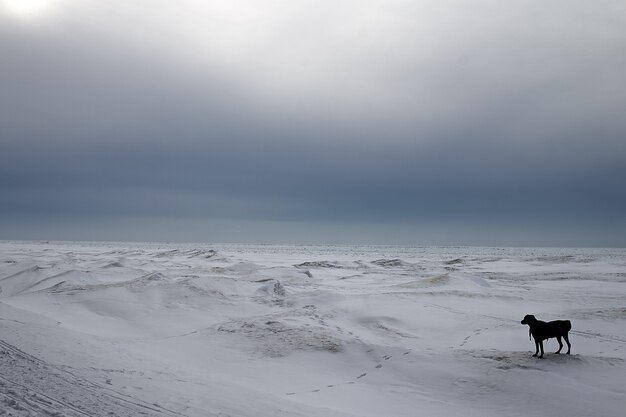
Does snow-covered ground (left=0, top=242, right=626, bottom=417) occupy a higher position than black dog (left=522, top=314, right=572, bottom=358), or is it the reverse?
black dog (left=522, top=314, right=572, bottom=358)

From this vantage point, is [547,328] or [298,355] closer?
[547,328]

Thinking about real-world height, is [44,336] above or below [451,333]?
above

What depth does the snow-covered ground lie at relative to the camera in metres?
5.71

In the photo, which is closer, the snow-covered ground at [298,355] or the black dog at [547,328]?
the snow-covered ground at [298,355]

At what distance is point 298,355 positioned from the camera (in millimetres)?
9406

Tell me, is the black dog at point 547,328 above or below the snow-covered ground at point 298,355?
above

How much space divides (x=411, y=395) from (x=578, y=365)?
11.1ft

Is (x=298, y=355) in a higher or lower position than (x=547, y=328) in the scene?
lower

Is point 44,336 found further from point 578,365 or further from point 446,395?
point 578,365

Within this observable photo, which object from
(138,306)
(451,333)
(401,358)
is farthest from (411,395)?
(138,306)

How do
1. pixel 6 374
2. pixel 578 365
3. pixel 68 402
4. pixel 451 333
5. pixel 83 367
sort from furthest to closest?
pixel 451 333 < pixel 578 365 < pixel 83 367 < pixel 6 374 < pixel 68 402

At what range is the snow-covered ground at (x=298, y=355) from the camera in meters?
5.71

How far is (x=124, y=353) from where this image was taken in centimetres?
774

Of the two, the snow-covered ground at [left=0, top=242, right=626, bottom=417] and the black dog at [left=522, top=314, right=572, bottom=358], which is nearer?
the snow-covered ground at [left=0, top=242, right=626, bottom=417]
